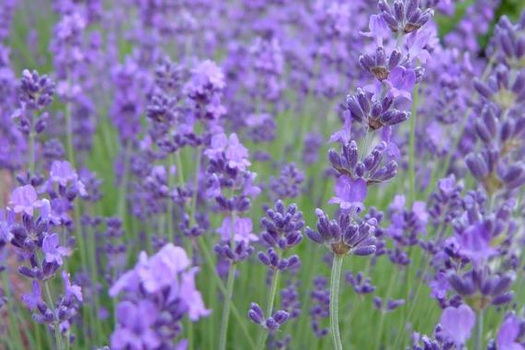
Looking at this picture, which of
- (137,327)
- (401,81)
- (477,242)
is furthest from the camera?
(401,81)

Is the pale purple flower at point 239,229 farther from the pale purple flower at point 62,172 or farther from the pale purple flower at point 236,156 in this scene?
the pale purple flower at point 62,172

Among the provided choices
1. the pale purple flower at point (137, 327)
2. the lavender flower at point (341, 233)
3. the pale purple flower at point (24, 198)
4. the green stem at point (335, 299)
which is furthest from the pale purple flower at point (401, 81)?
the pale purple flower at point (24, 198)

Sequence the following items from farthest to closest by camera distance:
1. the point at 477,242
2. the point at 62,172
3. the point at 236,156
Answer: the point at 62,172
the point at 236,156
the point at 477,242

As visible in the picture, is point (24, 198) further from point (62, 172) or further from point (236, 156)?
point (236, 156)

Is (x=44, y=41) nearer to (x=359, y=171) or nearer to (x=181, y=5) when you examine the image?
(x=181, y=5)

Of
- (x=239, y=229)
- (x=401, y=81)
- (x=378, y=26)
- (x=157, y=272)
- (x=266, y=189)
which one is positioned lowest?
(x=266, y=189)

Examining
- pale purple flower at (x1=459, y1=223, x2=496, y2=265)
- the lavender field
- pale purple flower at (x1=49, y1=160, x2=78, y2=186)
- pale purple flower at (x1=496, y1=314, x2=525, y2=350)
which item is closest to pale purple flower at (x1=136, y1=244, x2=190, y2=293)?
the lavender field

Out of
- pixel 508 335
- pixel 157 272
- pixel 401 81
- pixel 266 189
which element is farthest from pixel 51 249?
pixel 266 189

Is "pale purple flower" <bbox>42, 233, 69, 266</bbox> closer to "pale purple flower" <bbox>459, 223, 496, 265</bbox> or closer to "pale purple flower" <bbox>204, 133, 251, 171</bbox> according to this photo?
"pale purple flower" <bbox>204, 133, 251, 171</bbox>
